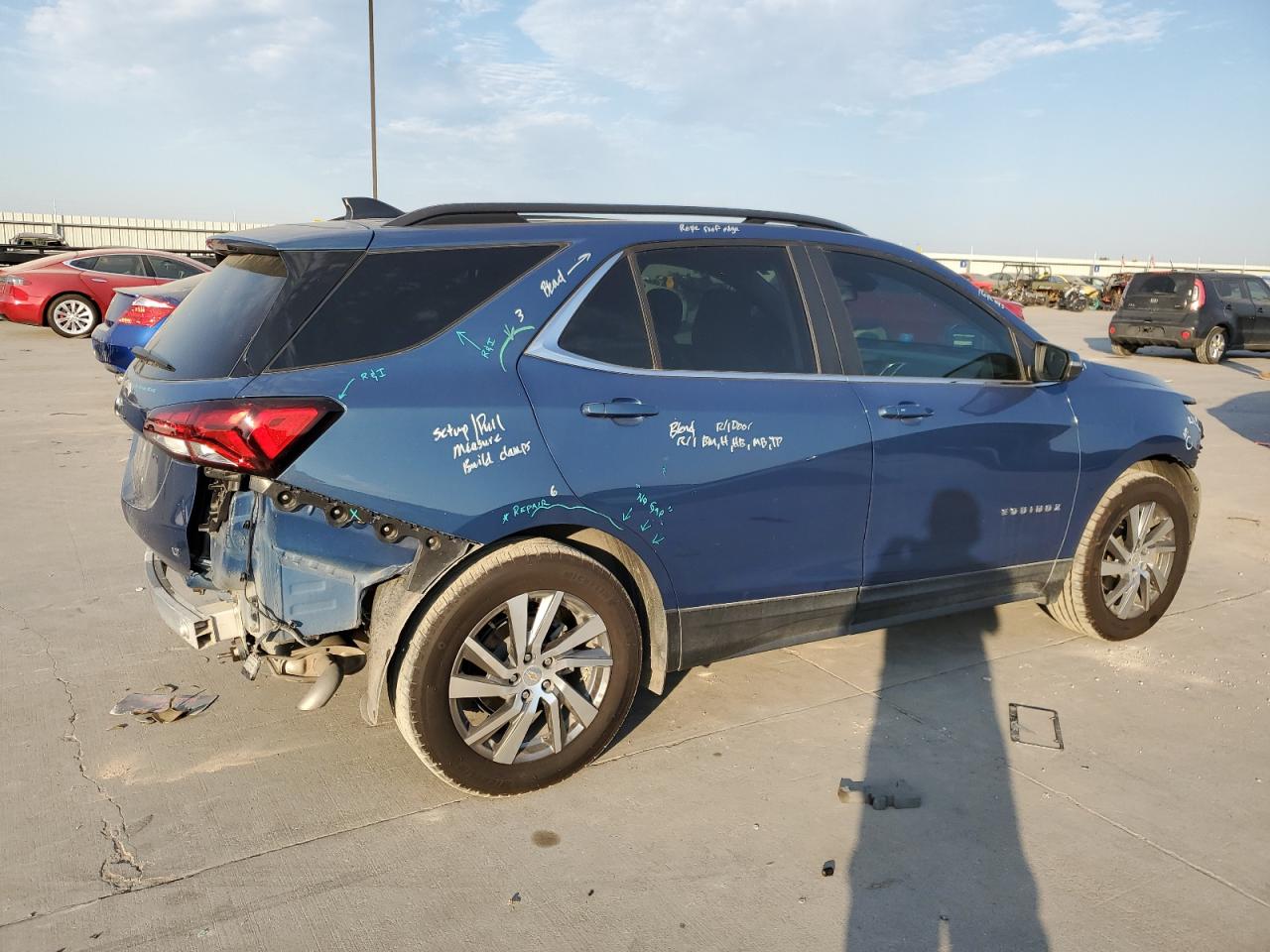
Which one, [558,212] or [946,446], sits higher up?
[558,212]

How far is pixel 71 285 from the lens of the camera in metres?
16.8

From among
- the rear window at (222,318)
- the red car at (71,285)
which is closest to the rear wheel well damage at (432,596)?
the rear window at (222,318)

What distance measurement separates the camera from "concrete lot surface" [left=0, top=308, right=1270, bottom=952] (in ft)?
8.91

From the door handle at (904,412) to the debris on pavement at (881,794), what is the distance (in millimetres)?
1342

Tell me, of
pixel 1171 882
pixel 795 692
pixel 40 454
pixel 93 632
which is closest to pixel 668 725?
pixel 795 692

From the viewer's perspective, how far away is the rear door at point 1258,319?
18938mm

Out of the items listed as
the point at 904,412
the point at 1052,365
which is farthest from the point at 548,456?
the point at 1052,365

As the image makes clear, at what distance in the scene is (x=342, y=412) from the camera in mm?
2904

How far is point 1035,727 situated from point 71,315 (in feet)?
57.5

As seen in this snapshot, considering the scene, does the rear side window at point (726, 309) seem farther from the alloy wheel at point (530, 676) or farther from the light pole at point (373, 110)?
the light pole at point (373, 110)

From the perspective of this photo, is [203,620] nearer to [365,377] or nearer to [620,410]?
[365,377]

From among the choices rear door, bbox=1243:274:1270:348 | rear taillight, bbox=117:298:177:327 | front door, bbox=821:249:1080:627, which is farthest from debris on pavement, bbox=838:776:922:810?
rear door, bbox=1243:274:1270:348

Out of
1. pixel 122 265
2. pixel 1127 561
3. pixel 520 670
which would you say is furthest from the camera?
pixel 122 265

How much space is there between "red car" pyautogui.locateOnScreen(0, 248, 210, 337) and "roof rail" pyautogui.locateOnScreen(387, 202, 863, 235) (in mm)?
15036
